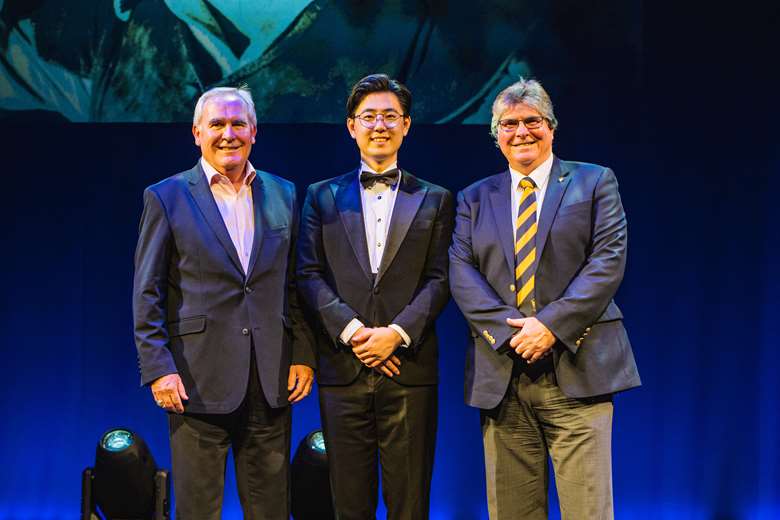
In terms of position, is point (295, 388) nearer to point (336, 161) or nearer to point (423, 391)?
point (423, 391)

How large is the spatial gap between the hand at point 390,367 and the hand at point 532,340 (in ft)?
1.35

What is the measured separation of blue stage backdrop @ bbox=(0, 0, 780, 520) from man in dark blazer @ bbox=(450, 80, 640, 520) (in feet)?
5.07

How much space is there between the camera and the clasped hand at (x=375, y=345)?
277cm

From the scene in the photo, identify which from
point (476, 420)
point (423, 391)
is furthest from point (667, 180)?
point (423, 391)

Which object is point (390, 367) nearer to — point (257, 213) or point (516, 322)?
point (516, 322)

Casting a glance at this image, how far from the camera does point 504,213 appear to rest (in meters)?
2.82

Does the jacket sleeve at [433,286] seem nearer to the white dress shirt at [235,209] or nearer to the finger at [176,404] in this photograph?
the white dress shirt at [235,209]

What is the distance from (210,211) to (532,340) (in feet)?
3.68

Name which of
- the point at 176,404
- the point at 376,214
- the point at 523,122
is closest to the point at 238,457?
the point at 176,404

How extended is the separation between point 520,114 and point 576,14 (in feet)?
5.74

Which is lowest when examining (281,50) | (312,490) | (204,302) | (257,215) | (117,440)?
(312,490)

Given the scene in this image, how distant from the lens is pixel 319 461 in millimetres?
3496

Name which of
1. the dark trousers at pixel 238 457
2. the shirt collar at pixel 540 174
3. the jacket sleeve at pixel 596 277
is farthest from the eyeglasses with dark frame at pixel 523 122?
the dark trousers at pixel 238 457

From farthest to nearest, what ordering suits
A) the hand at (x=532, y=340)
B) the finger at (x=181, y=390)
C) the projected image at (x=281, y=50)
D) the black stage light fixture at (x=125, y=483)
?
1. the projected image at (x=281, y=50)
2. the black stage light fixture at (x=125, y=483)
3. the finger at (x=181, y=390)
4. the hand at (x=532, y=340)
